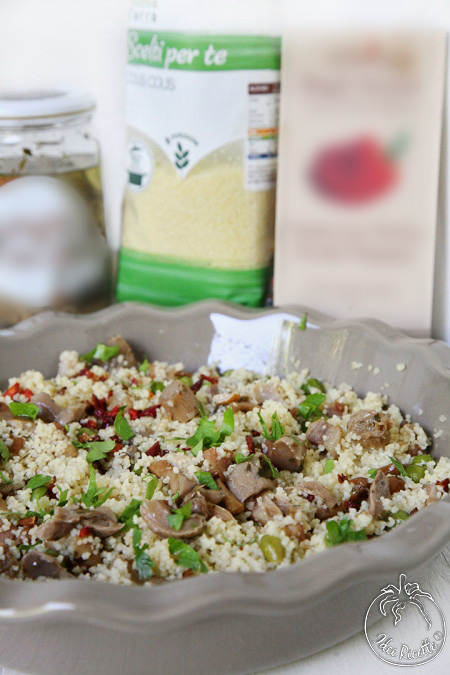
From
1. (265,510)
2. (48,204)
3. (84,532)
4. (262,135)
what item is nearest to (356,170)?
(262,135)

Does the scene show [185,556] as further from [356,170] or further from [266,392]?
[356,170]

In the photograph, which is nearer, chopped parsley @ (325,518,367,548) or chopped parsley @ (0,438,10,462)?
chopped parsley @ (325,518,367,548)

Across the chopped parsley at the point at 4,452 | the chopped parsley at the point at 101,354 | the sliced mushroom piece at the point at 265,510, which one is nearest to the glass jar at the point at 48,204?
the chopped parsley at the point at 101,354

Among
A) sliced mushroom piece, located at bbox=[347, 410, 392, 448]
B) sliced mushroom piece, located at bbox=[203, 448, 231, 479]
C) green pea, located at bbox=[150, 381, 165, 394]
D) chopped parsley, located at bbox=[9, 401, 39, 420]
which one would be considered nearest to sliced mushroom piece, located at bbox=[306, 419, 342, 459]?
sliced mushroom piece, located at bbox=[347, 410, 392, 448]

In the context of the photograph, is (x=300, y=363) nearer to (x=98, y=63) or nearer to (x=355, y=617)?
(x=355, y=617)

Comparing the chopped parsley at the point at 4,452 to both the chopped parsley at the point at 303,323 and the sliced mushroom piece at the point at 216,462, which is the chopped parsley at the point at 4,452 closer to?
the sliced mushroom piece at the point at 216,462

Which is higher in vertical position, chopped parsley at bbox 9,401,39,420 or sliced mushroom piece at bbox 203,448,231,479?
chopped parsley at bbox 9,401,39,420

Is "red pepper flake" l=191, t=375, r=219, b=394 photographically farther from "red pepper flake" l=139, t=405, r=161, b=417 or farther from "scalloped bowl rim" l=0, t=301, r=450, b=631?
"scalloped bowl rim" l=0, t=301, r=450, b=631
